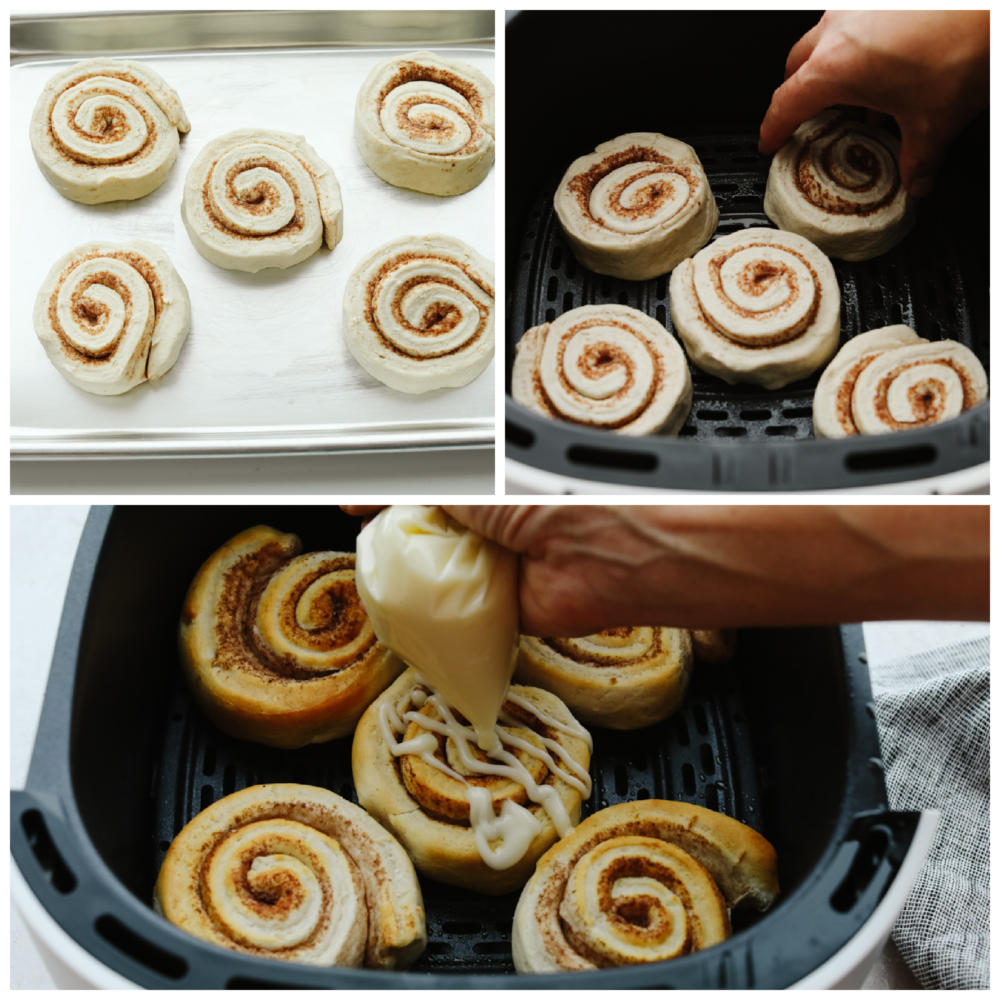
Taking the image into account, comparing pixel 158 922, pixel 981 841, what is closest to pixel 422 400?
pixel 158 922

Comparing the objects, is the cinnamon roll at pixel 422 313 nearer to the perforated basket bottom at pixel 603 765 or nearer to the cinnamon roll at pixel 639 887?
the perforated basket bottom at pixel 603 765

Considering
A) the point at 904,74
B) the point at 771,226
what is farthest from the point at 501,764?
the point at 904,74

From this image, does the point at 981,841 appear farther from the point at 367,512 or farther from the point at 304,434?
the point at 304,434

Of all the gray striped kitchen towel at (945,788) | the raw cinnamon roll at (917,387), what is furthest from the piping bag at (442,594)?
the gray striped kitchen towel at (945,788)

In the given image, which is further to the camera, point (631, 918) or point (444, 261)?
point (444, 261)

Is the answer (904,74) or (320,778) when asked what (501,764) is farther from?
(904,74)

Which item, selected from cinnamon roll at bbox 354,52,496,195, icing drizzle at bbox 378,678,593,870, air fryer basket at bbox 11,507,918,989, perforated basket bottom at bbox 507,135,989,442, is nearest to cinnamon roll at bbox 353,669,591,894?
icing drizzle at bbox 378,678,593,870
